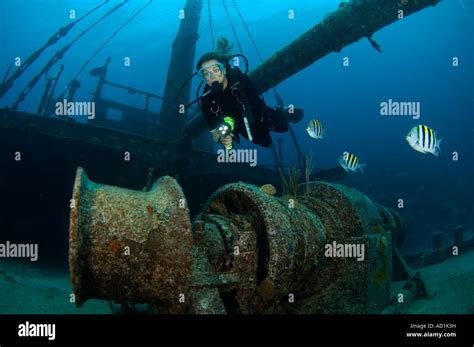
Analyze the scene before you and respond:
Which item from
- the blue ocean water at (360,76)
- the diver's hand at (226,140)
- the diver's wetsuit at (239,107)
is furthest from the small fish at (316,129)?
the diver's hand at (226,140)

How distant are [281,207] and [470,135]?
8856 centimetres

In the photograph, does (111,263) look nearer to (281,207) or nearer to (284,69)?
(281,207)

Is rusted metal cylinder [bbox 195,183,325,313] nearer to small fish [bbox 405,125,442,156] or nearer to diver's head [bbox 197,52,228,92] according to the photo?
diver's head [bbox 197,52,228,92]

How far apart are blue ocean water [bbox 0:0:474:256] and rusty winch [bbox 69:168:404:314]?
2401mm

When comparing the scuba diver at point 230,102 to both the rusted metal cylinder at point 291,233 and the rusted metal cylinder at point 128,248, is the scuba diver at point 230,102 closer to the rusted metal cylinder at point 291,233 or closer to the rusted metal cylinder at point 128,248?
the rusted metal cylinder at point 291,233

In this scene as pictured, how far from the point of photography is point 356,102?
138 metres

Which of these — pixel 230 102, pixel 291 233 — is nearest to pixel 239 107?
pixel 230 102

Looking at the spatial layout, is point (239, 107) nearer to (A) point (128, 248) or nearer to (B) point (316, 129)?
(B) point (316, 129)

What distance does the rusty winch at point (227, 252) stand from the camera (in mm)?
2385

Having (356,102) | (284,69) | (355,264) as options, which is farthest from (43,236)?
(356,102)

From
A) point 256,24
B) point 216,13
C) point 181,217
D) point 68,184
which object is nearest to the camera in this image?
point 181,217

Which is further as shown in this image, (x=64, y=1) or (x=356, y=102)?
(x=356, y=102)

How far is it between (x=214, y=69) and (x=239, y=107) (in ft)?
1.92

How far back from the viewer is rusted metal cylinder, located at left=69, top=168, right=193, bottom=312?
2.33 meters
